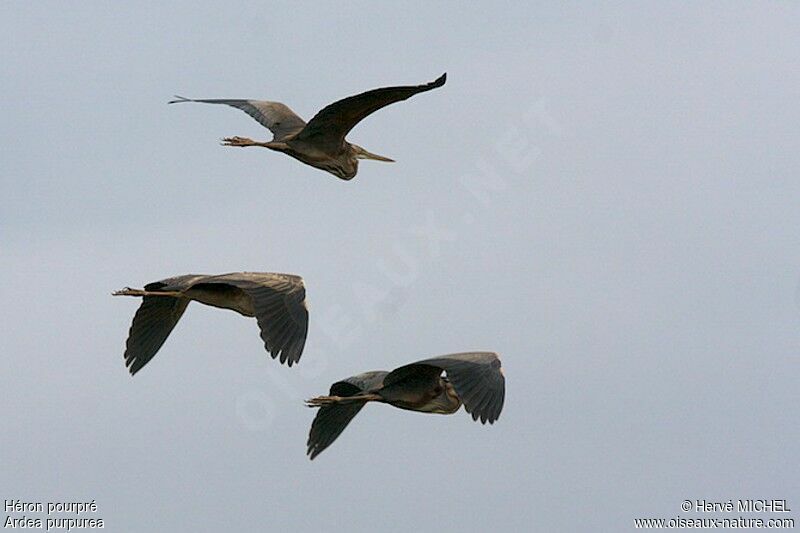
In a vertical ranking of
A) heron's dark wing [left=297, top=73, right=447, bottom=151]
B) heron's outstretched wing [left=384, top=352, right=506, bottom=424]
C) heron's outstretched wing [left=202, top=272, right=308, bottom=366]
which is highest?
heron's dark wing [left=297, top=73, right=447, bottom=151]

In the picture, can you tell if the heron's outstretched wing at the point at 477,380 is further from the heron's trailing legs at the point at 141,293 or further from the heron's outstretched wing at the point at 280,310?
the heron's trailing legs at the point at 141,293

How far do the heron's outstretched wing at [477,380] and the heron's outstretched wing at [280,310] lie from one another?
147cm

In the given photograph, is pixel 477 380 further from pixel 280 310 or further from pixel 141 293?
pixel 141 293

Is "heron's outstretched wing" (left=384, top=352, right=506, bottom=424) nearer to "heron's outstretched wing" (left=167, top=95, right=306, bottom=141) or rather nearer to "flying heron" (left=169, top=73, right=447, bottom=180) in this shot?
"flying heron" (left=169, top=73, right=447, bottom=180)

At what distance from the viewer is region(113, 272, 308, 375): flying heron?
865 inches

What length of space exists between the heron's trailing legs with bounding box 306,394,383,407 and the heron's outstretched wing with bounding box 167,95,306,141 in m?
3.69

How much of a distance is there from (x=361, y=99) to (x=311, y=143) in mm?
1745

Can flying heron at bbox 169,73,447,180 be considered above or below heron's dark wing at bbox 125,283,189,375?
above

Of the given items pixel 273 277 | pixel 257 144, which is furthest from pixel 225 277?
pixel 257 144

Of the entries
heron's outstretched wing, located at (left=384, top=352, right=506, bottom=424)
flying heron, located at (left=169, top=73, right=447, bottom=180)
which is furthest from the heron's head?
heron's outstretched wing, located at (left=384, top=352, right=506, bottom=424)

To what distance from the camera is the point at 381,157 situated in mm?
25922

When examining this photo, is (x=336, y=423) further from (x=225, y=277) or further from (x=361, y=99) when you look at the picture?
(x=361, y=99)

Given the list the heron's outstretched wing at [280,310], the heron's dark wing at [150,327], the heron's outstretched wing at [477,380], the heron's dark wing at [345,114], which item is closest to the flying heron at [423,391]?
the heron's outstretched wing at [477,380]

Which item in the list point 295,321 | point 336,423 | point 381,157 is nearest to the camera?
point 295,321
